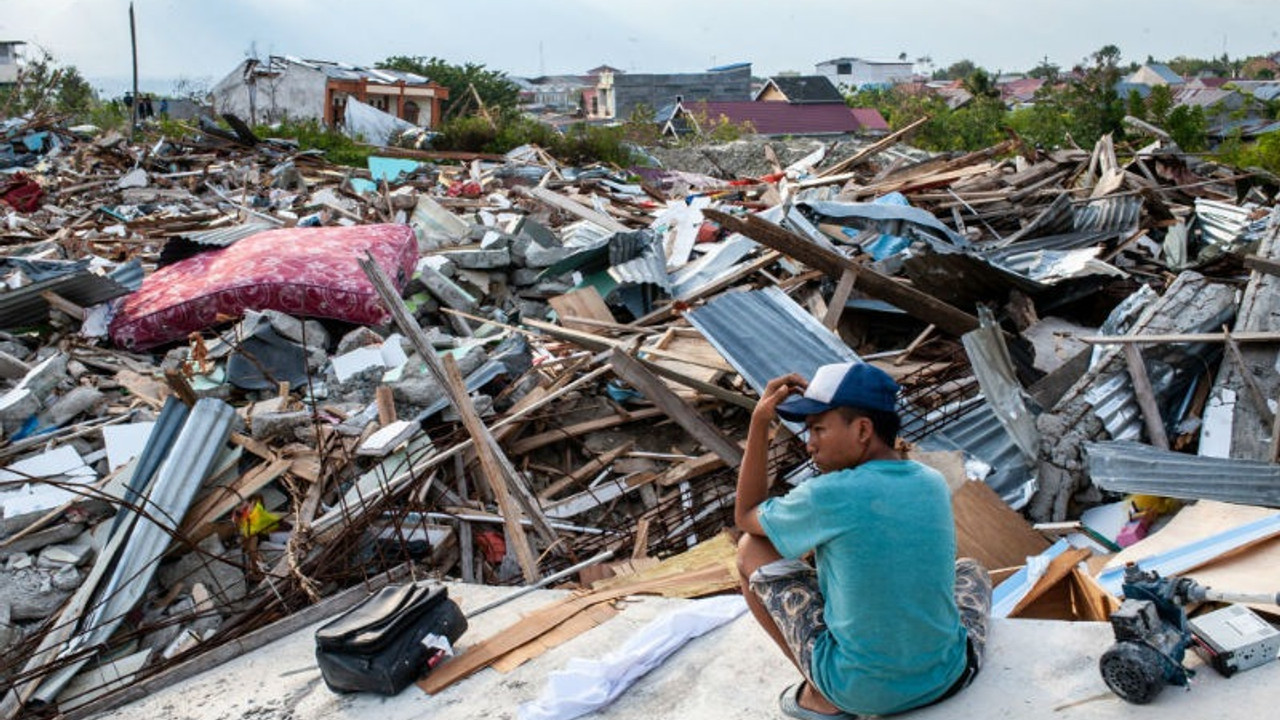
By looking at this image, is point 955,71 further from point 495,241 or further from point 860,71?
point 495,241

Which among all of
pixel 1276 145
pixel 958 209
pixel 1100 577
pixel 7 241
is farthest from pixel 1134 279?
pixel 1276 145

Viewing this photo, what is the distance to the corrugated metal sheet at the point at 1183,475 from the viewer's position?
4.57 meters

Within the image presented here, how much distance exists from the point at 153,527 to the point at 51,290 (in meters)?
3.09

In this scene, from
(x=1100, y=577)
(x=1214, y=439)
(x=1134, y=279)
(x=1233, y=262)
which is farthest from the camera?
(x=1134, y=279)

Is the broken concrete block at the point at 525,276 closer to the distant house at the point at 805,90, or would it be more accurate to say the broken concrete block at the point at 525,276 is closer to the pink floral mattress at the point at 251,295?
the pink floral mattress at the point at 251,295

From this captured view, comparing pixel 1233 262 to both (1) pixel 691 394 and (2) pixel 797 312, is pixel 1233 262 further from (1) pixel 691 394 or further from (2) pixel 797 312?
(1) pixel 691 394

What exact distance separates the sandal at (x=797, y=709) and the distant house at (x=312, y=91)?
29946 millimetres

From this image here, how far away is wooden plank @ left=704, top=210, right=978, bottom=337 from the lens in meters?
6.61

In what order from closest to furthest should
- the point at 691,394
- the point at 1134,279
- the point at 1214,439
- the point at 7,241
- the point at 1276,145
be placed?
the point at 1214,439 < the point at 691,394 < the point at 1134,279 < the point at 7,241 < the point at 1276,145

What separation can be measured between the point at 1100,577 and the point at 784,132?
34.0 metres

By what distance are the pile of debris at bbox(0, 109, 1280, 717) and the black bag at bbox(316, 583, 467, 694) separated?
0.90 meters

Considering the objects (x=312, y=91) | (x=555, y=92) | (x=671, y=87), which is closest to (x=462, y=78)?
(x=312, y=91)

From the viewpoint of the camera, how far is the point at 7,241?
10.5 metres

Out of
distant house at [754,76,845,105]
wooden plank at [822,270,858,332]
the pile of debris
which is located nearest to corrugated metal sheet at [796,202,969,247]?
the pile of debris
